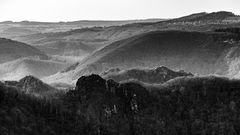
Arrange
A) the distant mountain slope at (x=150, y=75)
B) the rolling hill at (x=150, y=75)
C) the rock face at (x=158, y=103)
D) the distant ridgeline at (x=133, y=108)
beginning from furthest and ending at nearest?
the distant mountain slope at (x=150, y=75)
the rolling hill at (x=150, y=75)
the rock face at (x=158, y=103)
the distant ridgeline at (x=133, y=108)

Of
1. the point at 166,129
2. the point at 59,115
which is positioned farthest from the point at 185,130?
the point at 59,115

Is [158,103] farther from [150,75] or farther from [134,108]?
[150,75]

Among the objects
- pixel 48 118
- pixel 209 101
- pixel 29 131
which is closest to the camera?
pixel 29 131

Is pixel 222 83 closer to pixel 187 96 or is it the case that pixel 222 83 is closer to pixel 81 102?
pixel 187 96

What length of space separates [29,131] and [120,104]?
1973cm

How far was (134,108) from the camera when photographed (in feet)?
312

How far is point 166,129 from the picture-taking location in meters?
92.6

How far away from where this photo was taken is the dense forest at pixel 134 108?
8388 cm

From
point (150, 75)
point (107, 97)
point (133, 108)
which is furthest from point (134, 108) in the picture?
point (150, 75)

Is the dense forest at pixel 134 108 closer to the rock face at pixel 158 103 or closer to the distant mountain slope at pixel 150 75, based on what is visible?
the rock face at pixel 158 103

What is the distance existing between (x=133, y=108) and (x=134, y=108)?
16 centimetres

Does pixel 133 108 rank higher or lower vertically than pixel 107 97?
lower

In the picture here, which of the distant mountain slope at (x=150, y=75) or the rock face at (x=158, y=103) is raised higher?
the rock face at (x=158, y=103)

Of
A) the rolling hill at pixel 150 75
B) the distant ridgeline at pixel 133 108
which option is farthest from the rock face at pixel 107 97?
the rolling hill at pixel 150 75
